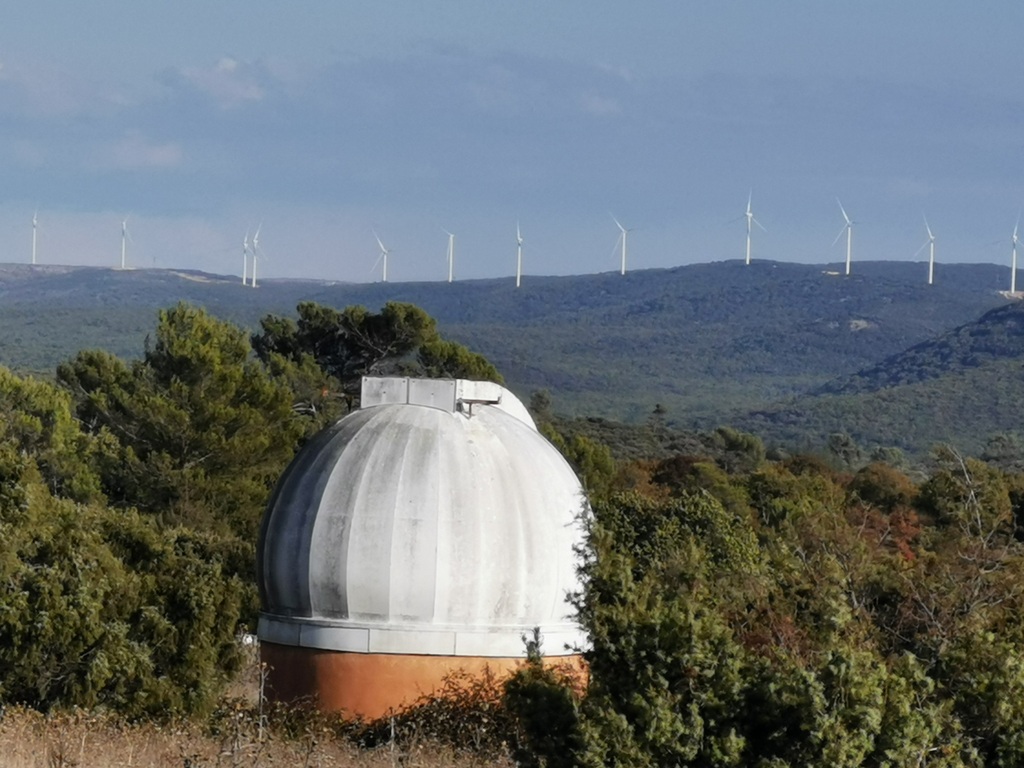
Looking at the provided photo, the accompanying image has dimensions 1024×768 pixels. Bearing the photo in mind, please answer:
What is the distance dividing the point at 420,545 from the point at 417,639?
858 mm

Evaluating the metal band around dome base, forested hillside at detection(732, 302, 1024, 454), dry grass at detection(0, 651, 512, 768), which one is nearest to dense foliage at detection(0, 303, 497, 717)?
dry grass at detection(0, 651, 512, 768)

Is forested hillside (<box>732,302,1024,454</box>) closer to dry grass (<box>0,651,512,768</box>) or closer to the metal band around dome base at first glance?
the metal band around dome base

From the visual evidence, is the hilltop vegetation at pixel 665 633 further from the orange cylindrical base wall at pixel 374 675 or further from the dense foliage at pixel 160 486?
the orange cylindrical base wall at pixel 374 675

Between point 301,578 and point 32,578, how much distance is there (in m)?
3.37

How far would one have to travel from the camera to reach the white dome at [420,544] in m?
16.3

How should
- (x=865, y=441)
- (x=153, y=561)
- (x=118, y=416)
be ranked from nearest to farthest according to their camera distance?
(x=153, y=561), (x=118, y=416), (x=865, y=441)

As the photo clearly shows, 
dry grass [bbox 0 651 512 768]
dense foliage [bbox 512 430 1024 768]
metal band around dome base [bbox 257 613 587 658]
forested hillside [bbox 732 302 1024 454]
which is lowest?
forested hillside [bbox 732 302 1024 454]

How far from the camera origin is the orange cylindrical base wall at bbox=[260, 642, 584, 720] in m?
16.3

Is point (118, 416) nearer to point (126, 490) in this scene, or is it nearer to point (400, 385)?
point (126, 490)

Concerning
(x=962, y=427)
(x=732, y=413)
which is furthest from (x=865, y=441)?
(x=732, y=413)

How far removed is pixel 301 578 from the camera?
16.6 m

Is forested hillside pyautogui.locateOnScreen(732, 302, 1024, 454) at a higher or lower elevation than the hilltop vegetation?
lower

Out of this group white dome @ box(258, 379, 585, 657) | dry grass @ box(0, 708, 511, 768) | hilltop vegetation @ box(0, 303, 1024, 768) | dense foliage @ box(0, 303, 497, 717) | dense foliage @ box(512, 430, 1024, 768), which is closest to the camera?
dense foliage @ box(512, 430, 1024, 768)

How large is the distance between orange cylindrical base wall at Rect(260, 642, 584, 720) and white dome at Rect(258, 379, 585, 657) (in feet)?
0.36
